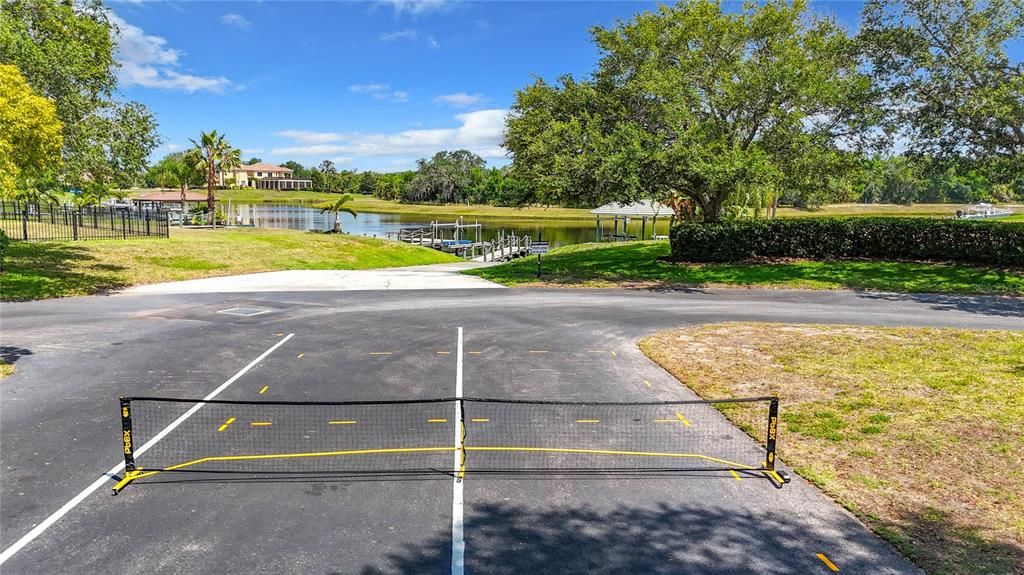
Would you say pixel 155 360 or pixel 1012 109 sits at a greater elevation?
pixel 1012 109

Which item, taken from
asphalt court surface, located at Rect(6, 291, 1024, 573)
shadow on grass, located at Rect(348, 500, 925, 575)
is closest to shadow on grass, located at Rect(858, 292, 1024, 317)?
asphalt court surface, located at Rect(6, 291, 1024, 573)

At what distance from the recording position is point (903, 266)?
26062 mm

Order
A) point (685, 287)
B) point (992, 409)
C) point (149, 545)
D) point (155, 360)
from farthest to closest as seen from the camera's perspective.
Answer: point (685, 287) < point (155, 360) < point (992, 409) < point (149, 545)

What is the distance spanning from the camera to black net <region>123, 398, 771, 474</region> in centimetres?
820

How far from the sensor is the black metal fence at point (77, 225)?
1253 inches

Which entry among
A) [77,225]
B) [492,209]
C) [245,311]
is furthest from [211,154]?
[492,209]

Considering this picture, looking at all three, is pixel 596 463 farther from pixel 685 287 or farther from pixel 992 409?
pixel 685 287

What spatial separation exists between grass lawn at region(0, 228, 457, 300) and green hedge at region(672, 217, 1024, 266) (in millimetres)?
18570

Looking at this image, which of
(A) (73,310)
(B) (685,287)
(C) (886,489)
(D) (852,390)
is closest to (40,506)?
(C) (886,489)

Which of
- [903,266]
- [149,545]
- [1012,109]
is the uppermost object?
[1012,109]

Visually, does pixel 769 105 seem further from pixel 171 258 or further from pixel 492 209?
pixel 492 209

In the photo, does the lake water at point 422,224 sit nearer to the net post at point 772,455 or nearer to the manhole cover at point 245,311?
the manhole cover at point 245,311

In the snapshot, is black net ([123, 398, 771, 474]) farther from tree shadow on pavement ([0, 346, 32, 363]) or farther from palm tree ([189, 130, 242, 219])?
palm tree ([189, 130, 242, 219])

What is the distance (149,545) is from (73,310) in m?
15.5
